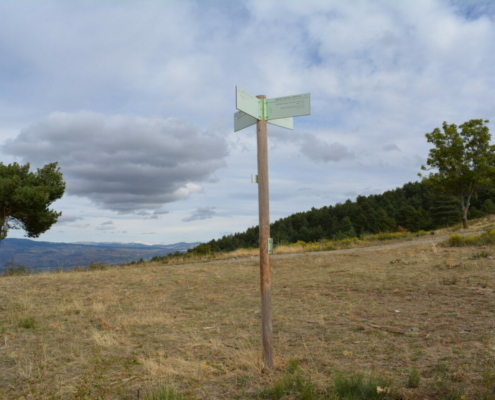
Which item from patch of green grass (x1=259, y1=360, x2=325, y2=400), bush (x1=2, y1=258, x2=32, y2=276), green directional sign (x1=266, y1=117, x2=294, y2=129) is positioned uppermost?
green directional sign (x1=266, y1=117, x2=294, y2=129)

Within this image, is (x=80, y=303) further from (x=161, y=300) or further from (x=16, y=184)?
(x=16, y=184)

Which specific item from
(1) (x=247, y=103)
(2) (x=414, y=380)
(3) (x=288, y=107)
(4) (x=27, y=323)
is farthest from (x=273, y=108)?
(4) (x=27, y=323)

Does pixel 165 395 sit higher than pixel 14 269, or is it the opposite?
pixel 14 269

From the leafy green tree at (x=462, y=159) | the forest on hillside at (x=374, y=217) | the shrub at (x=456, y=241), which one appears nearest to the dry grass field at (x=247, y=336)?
the shrub at (x=456, y=241)

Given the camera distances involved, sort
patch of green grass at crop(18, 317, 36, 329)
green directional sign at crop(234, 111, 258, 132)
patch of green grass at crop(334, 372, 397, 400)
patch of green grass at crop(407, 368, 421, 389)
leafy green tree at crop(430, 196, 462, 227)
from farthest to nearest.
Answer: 1. leafy green tree at crop(430, 196, 462, 227)
2. patch of green grass at crop(18, 317, 36, 329)
3. green directional sign at crop(234, 111, 258, 132)
4. patch of green grass at crop(407, 368, 421, 389)
5. patch of green grass at crop(334, 372, 397, 400)

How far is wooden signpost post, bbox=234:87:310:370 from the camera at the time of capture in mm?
4449

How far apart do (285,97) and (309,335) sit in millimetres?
3473

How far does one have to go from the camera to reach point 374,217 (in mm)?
77875

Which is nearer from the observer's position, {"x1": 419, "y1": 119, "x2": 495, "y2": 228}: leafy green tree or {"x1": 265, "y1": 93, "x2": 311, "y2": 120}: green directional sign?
{"x1": 265, "y1": 93, "x2": 311, "y2": 120}: green directional sign

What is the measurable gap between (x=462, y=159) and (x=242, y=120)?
2711 cm

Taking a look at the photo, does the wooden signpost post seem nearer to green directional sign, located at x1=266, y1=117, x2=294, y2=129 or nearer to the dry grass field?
green directional sign, located at x1=266, y1=117, x2=294, y2=129

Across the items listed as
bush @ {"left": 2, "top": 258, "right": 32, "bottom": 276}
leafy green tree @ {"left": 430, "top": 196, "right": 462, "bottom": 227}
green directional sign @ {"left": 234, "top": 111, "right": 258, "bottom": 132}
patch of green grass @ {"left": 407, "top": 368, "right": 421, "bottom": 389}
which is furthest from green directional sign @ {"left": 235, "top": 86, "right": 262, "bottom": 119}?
leafy green tree @ {"left": 430, "top": 196, "right": 462, "bottom": 227}

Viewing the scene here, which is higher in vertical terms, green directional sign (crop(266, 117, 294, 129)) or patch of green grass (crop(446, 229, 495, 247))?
green directional sign (crop(266, 117, 294, 129))

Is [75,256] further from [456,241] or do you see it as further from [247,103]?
[247,103]
